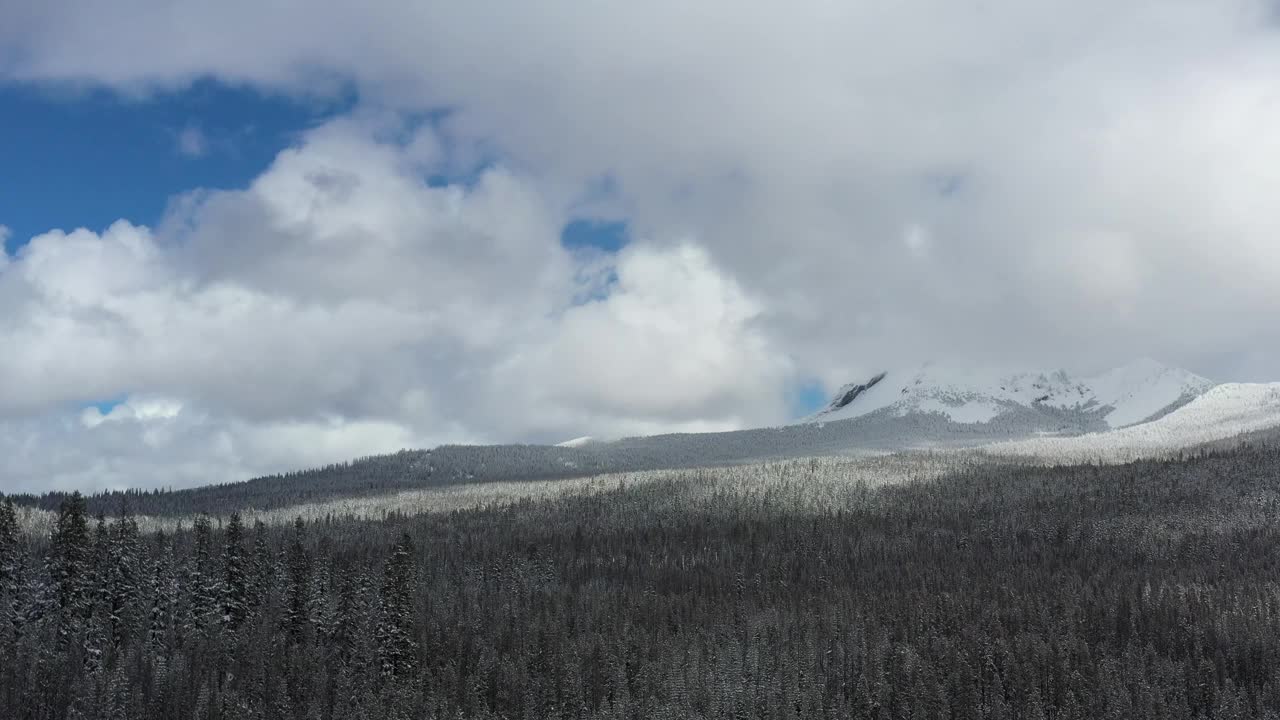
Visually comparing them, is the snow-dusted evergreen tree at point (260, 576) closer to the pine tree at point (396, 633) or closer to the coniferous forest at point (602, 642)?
the coniferous forest at point (602, 642)

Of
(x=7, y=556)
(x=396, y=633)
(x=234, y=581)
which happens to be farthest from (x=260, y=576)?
(x=396, y=633)

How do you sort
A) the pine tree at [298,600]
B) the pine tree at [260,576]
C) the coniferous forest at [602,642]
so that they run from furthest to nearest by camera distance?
the pine tree at [260,576] → the pine tree at [298,600] → the coniferous forest at [602,642]

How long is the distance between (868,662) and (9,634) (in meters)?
82.3

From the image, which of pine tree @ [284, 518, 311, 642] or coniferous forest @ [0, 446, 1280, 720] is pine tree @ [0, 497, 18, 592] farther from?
pine tree @ [284, 518, 311, 642]

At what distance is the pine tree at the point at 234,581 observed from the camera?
104875 millimetres

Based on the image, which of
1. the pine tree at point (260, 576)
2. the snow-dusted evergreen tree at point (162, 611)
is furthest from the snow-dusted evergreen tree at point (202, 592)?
the pine tree at point (260, 576)

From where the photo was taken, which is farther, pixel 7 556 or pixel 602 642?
pixel 602 642

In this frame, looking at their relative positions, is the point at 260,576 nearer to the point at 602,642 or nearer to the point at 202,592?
the point at 202,592

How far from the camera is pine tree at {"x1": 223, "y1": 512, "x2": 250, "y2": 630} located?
104875mm

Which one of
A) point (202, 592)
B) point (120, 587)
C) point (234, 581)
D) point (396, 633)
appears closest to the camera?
point (396, 633)

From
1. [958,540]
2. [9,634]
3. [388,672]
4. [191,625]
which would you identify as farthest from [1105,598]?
[9,634]

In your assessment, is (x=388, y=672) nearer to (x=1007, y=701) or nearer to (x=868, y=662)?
(x=868, y=662)

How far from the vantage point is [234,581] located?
107m

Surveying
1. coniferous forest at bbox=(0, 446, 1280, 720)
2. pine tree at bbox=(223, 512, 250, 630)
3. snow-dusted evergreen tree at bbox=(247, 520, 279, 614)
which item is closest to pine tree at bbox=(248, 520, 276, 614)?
snow-dusted evergreen tree at bbox=(247, 520, 279, 614)
